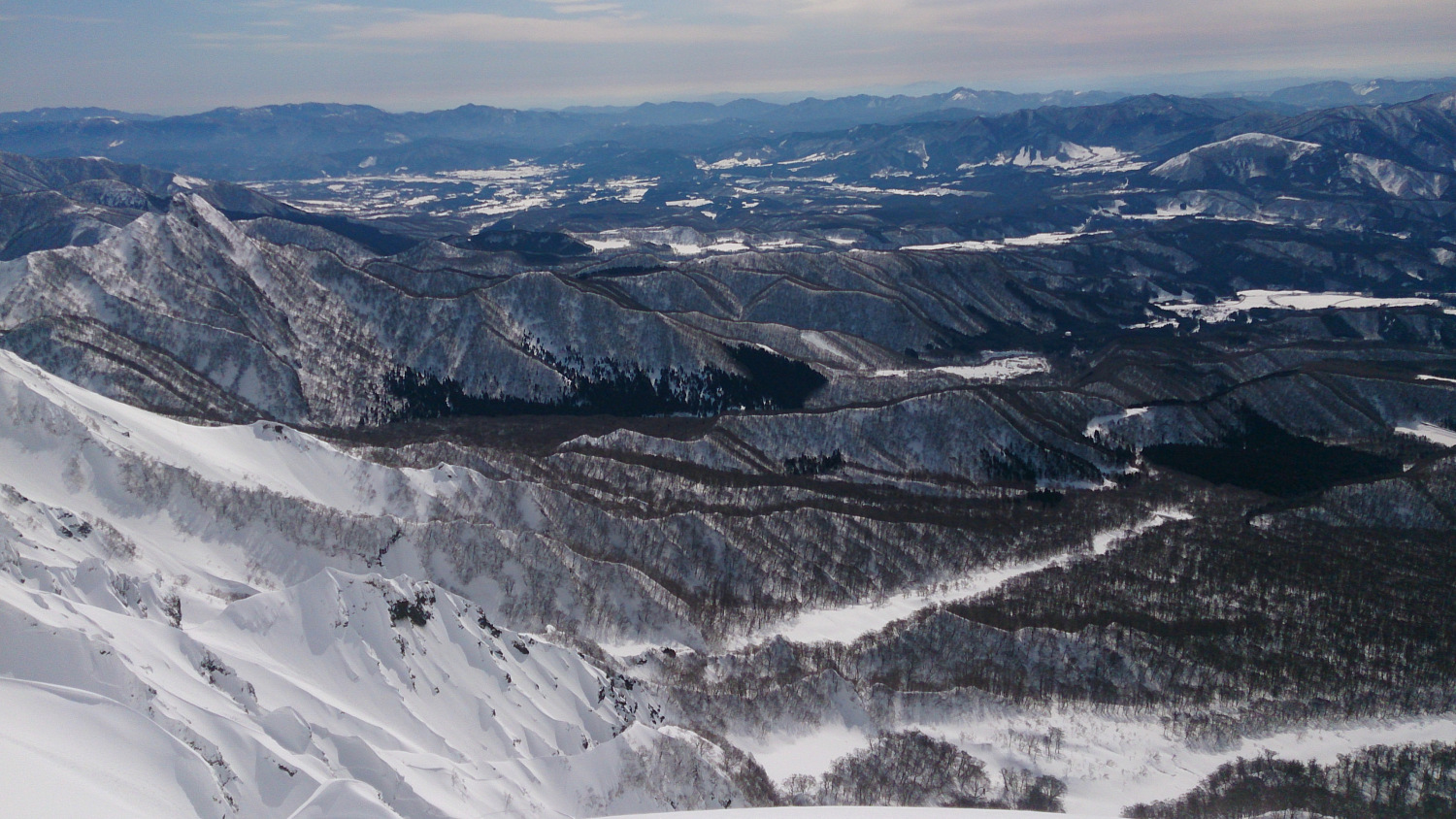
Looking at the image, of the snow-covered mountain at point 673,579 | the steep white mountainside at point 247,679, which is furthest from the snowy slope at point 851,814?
the snow-covered mountain at point 673,579

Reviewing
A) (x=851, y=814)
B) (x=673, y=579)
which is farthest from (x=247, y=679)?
(x=673, y=579)

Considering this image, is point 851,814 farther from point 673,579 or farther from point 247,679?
point 673,579

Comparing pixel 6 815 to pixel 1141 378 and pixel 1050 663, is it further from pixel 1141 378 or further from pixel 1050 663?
pixel 1141 378

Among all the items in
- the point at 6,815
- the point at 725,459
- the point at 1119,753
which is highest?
the point at 6,815

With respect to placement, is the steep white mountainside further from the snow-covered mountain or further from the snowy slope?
the snowy slope

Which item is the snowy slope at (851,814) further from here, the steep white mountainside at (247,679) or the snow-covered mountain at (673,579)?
the snow-covered mountain at (673,579)

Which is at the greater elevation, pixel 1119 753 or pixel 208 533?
pixel 208 533

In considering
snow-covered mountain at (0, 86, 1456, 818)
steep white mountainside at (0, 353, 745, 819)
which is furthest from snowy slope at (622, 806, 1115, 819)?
snow-covered mountain at (0, 86, 1456, 818)

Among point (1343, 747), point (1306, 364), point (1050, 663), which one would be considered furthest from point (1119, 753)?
point (1306, 364)
